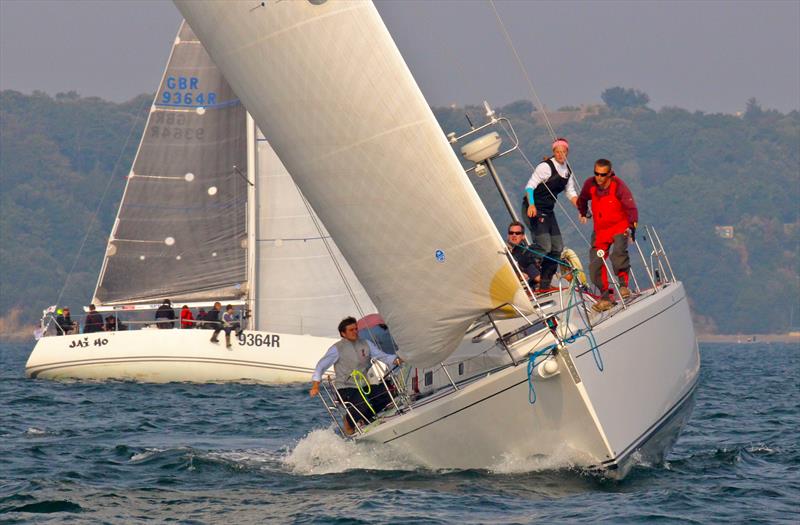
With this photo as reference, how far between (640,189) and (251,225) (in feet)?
448

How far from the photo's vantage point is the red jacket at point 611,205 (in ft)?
40.4

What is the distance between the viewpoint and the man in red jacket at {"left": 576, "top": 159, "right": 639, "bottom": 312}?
1228 centimetres

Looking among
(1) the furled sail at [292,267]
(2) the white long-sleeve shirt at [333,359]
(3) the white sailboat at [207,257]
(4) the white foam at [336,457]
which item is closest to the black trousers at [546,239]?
(2) the white long-sleeve shirt at [333,359]

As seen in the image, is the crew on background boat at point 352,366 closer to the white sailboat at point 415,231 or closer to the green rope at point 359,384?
the green rope at point 359,384

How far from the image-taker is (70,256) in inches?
5182

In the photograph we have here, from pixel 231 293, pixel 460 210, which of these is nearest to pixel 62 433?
pixel 460 210

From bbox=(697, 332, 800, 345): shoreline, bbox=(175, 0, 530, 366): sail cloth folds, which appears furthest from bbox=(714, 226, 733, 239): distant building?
bbox=(175, 0, 530, 366): sail cloth folds

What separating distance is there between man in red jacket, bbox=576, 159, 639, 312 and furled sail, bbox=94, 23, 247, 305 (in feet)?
51.6

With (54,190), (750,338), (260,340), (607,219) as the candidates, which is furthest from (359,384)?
(54,190)

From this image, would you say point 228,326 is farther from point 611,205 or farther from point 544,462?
point 544,462

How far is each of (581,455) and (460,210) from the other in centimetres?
196

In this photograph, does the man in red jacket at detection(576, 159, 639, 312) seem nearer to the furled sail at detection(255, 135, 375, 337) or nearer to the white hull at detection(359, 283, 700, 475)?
the white hull at detection(359, 283, 700, 475)

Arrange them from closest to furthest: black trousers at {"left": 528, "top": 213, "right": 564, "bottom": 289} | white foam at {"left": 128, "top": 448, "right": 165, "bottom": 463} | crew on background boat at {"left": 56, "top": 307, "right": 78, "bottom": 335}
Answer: black trousers at {"left": 528, "top": 213, "right": 564, "bottom": 289}, white foam at {"left": 128, "top": 448, "right": 165, "bottom": 463}, crew on background boat at {"left": 56, "top": 307, "right": 78, "bottom": 335}

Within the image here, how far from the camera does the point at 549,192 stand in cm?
1289
